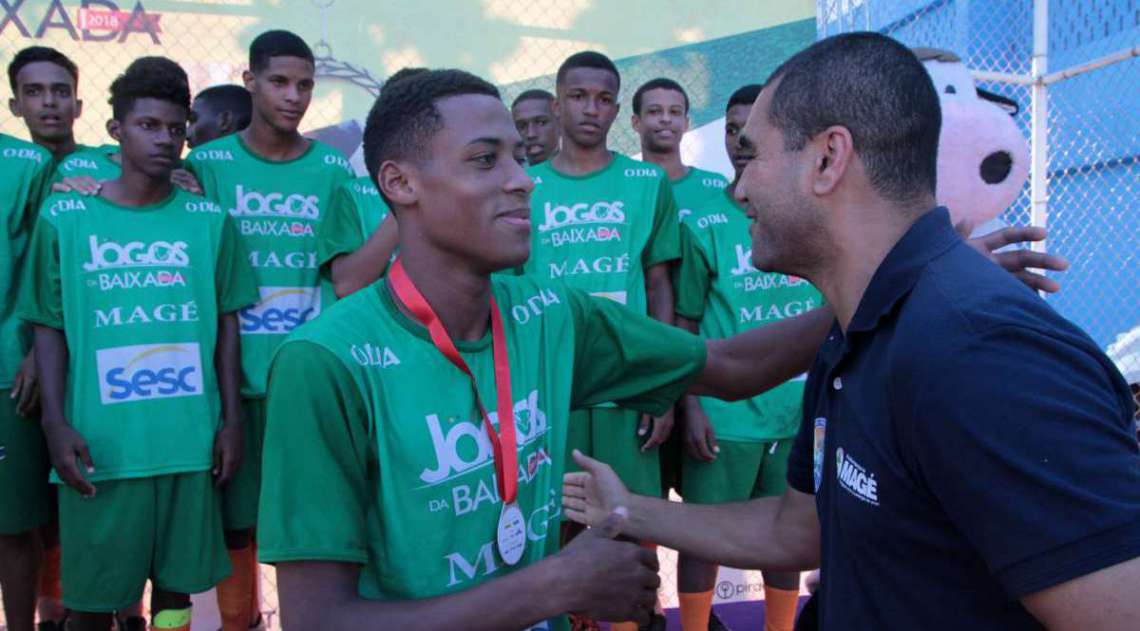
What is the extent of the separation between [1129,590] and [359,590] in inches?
49.3

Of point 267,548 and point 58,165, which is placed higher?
point 58,165

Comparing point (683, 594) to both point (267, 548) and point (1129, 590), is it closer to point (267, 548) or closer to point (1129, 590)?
point (267, 548)

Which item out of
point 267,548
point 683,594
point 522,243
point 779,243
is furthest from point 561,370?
point 683,594

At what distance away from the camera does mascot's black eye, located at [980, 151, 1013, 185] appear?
2666 millimetres

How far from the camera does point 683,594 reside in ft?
12.9

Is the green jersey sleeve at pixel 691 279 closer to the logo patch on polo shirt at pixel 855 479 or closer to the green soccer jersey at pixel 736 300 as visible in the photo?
the green soccer jersey at pixel 736 300

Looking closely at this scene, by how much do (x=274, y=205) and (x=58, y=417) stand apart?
1160mm

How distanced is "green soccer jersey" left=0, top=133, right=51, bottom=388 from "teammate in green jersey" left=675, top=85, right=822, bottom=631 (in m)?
2.75

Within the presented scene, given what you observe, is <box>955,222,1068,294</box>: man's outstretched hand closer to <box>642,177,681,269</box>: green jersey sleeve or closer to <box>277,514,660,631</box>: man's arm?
<box>277,514,660,631</box>: man's arm

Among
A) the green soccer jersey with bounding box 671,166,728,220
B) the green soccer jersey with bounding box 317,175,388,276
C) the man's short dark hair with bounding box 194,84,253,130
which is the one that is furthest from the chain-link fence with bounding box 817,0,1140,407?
the green soccer jersey with bounding box 317,175,388,276

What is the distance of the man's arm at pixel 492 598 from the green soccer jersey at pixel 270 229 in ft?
7.45

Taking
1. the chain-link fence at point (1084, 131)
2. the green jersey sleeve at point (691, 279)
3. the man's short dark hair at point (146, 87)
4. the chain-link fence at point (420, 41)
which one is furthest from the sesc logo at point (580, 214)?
the chain-link fence at point (1084, 131)

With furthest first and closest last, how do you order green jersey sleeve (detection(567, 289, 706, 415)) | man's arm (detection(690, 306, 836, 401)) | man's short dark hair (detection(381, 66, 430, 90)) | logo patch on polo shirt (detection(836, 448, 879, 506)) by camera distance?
man's short dark hair (detection(381, 66, 430, 90))
man's arm (detection(690, 306, 836, 401))
green jersey sleeve (detection(567, 289, 706, 415))
logo patch on polo shirt (detection(836, 448, 879, 506))

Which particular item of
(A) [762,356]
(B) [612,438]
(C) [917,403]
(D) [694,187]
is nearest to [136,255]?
(B) [612,438]
